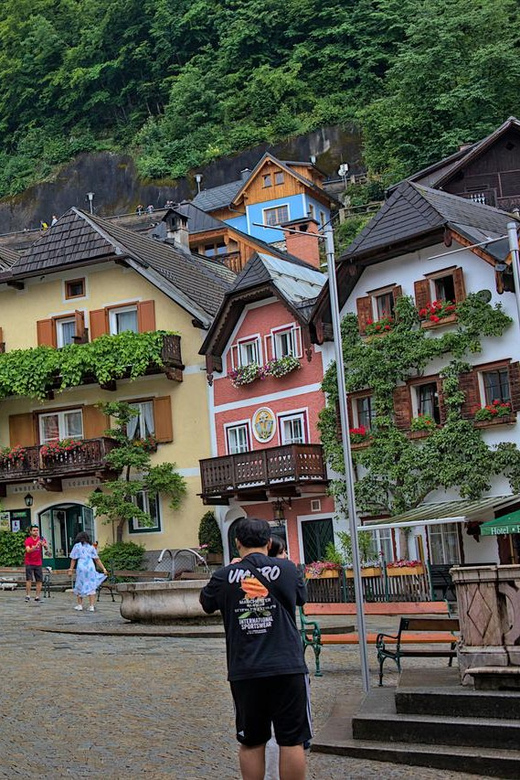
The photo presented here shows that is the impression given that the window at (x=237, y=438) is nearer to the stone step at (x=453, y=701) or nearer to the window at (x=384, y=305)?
the window at (x=384, y=305)

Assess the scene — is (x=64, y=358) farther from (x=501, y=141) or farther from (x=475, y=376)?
(x=501, y=141)

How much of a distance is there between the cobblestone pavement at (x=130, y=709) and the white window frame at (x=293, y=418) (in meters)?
16.0

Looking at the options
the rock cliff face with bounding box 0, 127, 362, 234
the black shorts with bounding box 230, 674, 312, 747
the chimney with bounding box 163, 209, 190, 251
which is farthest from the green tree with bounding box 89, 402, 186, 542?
the rock cliff face with bounding box 0, 127, 362, 234

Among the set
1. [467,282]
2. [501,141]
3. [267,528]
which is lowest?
[267,528]

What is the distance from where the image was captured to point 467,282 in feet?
104

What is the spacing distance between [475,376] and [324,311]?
5358 millimetres

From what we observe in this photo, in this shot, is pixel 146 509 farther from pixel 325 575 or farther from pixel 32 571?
pixel 325 575

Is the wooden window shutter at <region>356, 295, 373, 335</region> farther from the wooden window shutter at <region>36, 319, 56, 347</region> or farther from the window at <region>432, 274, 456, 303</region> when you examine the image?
the wooden window shutter at <region>36, 319, 56, 347</region>

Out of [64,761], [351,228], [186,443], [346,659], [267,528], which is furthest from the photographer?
[351,228]

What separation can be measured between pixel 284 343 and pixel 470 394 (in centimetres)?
755

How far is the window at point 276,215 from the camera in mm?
71812

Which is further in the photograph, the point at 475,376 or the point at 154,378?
the point at 154,378

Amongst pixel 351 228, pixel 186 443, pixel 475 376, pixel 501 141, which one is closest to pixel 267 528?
pixel 475 376

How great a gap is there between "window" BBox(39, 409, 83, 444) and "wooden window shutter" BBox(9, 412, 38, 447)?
0.30 meters
